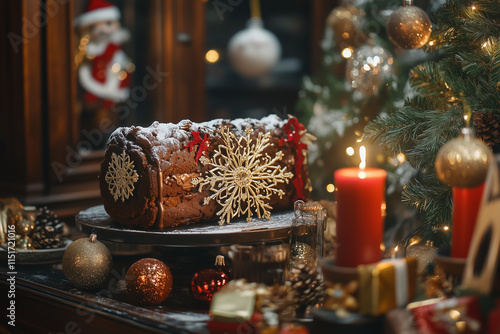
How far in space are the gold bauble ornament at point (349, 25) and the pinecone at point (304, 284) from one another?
1165 millimetres

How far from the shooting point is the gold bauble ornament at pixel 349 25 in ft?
6.38

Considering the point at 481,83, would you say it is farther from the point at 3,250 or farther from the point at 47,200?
Result: the point at 47,200

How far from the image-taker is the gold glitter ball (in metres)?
1.23

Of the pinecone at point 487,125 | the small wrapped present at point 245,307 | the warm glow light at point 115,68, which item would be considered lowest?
the small wrapped present at point 245,307

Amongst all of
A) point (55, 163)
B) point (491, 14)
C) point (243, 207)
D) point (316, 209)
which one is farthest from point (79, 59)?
point (491, 14)

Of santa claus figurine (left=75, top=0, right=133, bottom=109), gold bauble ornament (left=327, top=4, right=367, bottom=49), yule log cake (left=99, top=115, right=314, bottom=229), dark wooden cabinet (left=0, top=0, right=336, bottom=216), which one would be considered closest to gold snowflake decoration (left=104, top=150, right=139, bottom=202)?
yule log cake (left=99, top=115, right=314, bottom=229)

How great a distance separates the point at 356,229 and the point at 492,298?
19 cm

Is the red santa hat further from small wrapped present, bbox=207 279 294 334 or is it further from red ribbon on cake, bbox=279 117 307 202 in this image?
small wrapped present, bbox=207 279 294 334

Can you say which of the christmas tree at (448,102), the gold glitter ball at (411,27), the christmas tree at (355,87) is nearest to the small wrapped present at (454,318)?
the christmas tree at (448,102)

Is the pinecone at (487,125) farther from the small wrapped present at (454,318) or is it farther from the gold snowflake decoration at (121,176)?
the gold snowflake decoration at (121,176)

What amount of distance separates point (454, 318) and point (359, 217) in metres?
0.18

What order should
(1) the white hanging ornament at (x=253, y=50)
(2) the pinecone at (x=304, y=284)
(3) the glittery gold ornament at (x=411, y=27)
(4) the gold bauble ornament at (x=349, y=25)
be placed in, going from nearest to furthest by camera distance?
(2) the pinecone at (x=304, y=284) → (3) the glittery gold ornament at (x=411, y=27) → (4) the gold bauble ornament at (x=349, y=25) → (1) the white hanging ornament at (x=253, y=50)

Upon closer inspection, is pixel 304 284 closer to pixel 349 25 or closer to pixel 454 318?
pixel 454 318

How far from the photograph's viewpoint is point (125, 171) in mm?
1193
